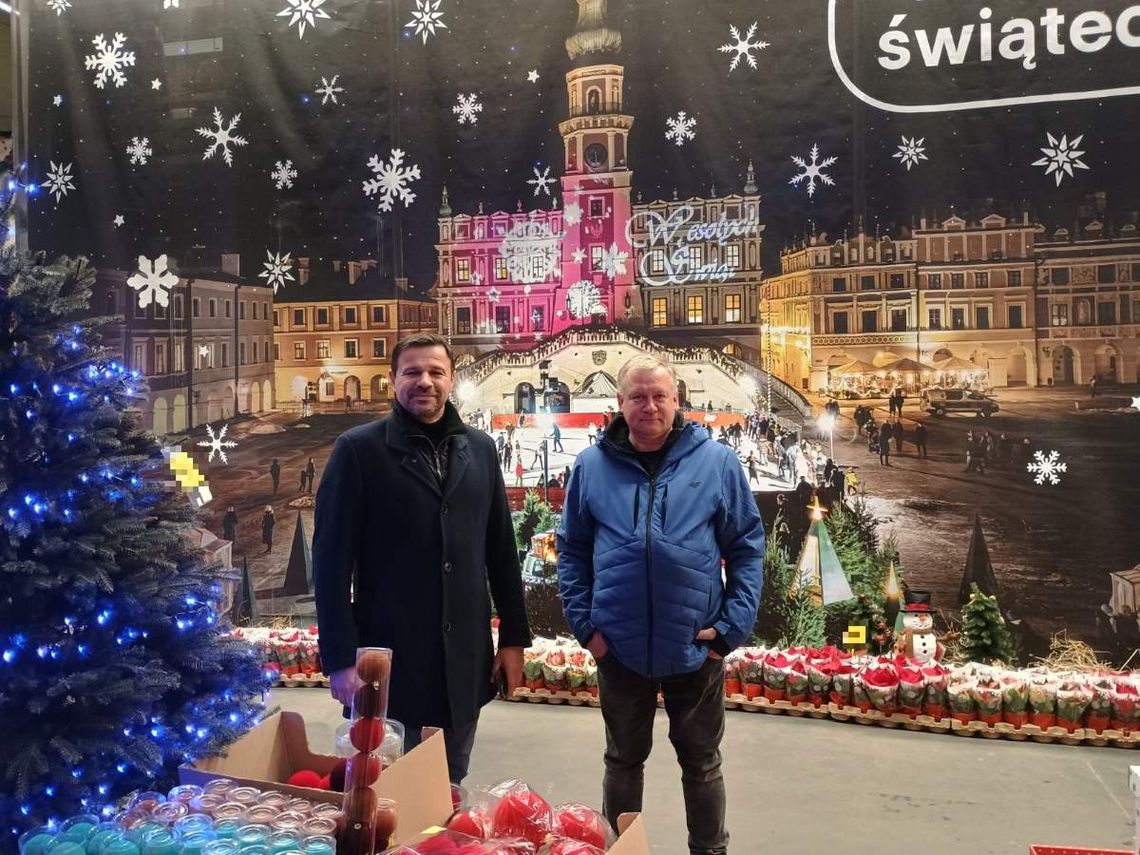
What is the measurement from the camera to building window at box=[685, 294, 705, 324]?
184 inches

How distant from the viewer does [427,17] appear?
4828 millimetres

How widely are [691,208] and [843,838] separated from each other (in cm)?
299

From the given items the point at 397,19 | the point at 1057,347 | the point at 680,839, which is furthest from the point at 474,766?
the point at 397,19

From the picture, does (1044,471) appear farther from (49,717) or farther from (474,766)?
(49,717)

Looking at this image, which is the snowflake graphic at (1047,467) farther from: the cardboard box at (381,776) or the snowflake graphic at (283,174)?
the snowflake graphic at (283,174)

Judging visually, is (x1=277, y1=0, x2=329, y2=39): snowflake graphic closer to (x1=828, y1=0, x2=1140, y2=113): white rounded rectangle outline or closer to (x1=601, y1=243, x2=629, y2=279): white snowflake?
(x1=601, y1=243, x2=629, y2=279): white snowflake

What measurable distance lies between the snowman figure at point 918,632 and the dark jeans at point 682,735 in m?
2.14

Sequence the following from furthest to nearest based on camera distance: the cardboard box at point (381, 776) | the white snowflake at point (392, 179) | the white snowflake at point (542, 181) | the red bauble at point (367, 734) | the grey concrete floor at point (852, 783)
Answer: the white snowflake at point (392, 179) → the white snowflake at point (542, 181) → the grey concrete floor at point (852, 783) → the cardboard box at point (381, 776) → the red bauble at point (367, 734)

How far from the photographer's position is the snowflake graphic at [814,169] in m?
4.40

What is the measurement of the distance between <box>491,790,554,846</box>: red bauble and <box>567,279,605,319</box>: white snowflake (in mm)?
3557

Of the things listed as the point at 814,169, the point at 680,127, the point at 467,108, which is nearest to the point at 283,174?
the point at 467,108

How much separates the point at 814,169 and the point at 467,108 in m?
1.84

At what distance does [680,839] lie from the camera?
2.84 meters

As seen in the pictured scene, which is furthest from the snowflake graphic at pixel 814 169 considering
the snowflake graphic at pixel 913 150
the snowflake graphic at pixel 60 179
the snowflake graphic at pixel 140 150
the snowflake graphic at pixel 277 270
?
the snowflake graphic at pixel 60 179
